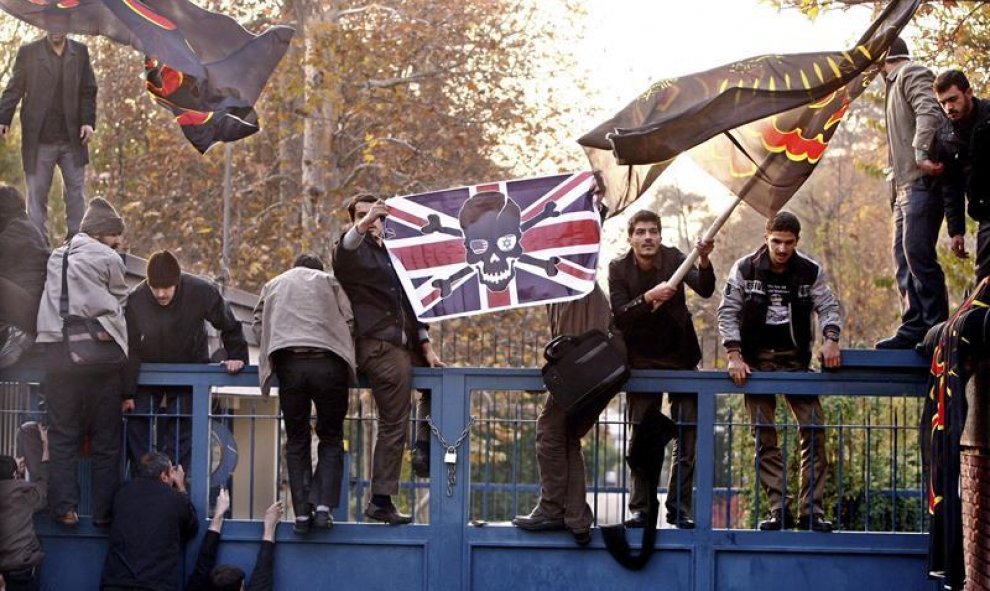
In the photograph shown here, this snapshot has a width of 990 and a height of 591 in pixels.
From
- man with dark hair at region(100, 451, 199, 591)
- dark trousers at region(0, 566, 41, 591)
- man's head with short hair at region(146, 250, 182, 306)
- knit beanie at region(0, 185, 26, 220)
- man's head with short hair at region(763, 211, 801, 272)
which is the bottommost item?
dark trousers at region(0, 566, 41, 591)

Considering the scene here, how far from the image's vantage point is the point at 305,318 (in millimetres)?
11367

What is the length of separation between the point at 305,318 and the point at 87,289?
1.54 meters

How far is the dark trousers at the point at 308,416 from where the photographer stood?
11367 millimetres

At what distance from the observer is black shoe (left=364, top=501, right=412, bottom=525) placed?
459 inches

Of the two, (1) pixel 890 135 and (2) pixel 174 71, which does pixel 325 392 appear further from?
(1) pixel 890 135

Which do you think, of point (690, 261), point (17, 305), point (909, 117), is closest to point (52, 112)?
point (17, 305)

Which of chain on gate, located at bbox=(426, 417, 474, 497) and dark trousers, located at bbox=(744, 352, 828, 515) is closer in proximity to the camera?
dark trousers, located at bbox=(744, 352, 828, 515)

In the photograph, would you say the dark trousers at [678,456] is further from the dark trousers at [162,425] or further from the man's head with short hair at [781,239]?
the dark trousers at [162,425]

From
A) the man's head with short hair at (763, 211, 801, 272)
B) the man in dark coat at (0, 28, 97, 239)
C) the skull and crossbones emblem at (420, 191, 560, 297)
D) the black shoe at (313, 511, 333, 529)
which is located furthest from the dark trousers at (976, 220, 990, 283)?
the man in dark coat at (0, 28, 97, 239)

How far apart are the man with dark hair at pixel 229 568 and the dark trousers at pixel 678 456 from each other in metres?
2.50

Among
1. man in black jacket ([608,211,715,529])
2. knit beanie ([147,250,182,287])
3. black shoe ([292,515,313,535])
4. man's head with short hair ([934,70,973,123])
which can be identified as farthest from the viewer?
knit beanie ([147,250,182,287])

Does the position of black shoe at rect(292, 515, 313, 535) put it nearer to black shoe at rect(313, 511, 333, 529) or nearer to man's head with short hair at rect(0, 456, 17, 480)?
black shoe at rect(313, 511, 333, 529)

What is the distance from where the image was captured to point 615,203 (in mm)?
11922

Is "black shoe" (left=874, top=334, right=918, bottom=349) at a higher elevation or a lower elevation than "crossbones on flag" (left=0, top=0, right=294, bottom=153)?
lower
